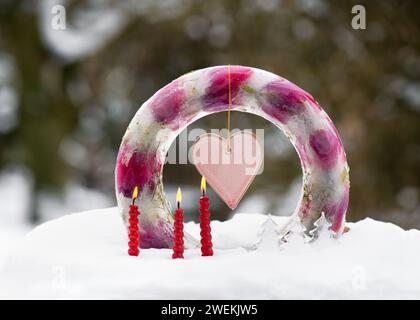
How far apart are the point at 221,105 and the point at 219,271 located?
36cm

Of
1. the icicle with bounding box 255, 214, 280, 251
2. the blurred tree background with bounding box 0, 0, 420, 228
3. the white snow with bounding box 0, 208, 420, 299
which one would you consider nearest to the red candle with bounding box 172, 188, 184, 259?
the white snow with bounding box 0, 208, 420, 299

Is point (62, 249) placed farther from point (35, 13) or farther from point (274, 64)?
point (35, 13)

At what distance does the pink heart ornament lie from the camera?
1164 mm

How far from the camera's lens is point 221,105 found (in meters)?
1.18

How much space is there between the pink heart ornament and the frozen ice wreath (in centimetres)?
6

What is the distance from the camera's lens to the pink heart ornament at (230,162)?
1.16 meters

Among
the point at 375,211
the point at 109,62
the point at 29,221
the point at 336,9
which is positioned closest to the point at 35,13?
the point at 109,62

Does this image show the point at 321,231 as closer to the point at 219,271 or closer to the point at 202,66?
the point at 219,271

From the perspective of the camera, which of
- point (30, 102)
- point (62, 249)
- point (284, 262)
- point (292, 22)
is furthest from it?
point (30, 102)

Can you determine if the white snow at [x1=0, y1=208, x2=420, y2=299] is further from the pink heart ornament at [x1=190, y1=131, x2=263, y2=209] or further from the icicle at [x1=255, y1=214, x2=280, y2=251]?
the pink heart ornament at [x1=190, y1=131, x2=263, y2=209]

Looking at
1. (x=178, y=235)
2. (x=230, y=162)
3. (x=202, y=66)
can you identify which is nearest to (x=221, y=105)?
(x=230, y=162)

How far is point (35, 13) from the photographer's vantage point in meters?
3.60

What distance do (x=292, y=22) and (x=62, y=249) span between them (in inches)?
97.5

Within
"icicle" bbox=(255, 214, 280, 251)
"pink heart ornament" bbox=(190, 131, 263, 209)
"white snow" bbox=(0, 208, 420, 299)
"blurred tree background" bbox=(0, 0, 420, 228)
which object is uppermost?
"blurred tree background" bbox=(0, 0, 420, 228)
